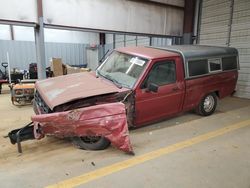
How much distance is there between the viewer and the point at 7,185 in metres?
2.41

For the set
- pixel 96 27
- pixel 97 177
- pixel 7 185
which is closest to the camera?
pixel 7 185

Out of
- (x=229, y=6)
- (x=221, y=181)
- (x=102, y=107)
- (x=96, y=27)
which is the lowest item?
(x=221, y=181)

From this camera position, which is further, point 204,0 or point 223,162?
point 204,0

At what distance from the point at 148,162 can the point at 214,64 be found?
9.70ft

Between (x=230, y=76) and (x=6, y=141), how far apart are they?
4915 mm

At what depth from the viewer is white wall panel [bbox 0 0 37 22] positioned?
17.3 ft

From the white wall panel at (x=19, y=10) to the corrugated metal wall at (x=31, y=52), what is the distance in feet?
21.7

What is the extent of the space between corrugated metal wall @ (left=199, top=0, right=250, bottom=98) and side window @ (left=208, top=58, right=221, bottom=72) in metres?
2.64

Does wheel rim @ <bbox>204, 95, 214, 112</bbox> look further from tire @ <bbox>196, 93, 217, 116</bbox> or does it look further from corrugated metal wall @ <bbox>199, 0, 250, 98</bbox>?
corrugated metal wall @ <bbox>199, 0, 250, 98</bbox>

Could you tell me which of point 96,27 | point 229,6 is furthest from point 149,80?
point 229,6

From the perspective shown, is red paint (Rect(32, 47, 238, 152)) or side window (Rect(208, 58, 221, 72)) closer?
red paint (Rect(32, 47, 238, 152))

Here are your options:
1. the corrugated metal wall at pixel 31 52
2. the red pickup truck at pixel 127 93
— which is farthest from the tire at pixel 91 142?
the corrugated metal wall at pixel 31 52

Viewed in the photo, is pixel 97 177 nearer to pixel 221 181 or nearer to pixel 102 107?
pixel 102 107

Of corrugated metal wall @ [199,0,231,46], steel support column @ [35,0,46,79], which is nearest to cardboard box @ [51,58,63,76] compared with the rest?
steel support column @ [35,0,46,79]
